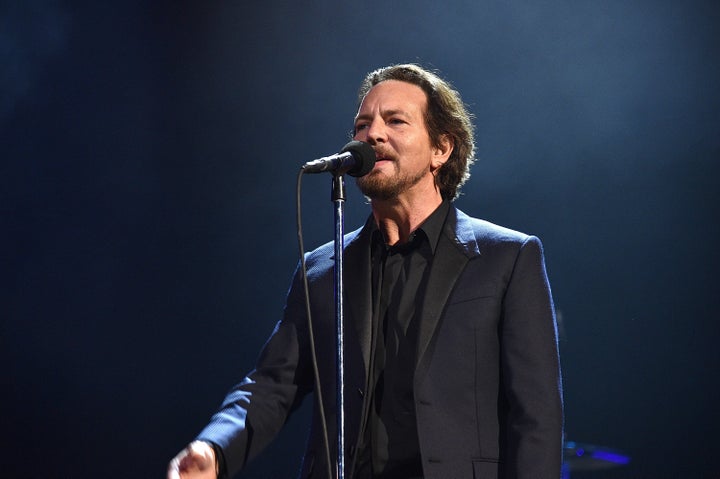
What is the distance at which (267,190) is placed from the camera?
16.1 ft

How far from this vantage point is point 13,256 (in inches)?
185

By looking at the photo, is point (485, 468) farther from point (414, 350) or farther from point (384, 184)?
point (384, 184)

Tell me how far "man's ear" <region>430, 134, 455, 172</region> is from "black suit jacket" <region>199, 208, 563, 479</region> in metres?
0.33

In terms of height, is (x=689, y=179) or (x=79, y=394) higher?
(x=689, y=179)

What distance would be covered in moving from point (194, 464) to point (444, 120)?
145cm

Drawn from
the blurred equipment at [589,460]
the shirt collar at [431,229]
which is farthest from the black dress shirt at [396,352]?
the blurred equipment at [589,460]

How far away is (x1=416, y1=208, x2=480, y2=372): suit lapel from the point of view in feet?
7.20

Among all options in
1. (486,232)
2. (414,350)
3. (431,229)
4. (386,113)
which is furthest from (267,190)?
(414,350)

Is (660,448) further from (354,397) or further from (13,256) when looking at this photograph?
(13,256)

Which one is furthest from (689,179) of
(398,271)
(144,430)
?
(144,430)

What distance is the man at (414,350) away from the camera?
2.08 m

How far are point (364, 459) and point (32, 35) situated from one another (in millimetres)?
3713

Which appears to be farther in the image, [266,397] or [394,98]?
[394,98]

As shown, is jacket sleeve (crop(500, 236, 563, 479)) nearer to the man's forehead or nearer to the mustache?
the mustache
